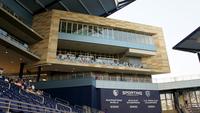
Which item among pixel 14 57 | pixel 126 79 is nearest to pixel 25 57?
pixel 14 57

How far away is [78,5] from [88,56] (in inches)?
303

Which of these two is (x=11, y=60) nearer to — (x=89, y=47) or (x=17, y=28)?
(x=17, y=28)

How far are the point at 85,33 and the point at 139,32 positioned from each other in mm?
9066

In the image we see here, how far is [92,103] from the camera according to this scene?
27.9 m

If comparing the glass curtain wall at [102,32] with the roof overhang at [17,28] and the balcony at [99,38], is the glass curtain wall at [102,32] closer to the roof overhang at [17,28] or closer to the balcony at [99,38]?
the balcony at [99,38]

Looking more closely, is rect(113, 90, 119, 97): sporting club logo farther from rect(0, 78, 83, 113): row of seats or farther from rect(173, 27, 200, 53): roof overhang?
rect(173, 27, 200, 53): roof overhang

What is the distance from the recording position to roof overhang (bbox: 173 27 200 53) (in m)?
9.84

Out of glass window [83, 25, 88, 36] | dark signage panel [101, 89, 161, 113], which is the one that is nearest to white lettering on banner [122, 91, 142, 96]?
dark signage panel [101, 89, 161, 113]

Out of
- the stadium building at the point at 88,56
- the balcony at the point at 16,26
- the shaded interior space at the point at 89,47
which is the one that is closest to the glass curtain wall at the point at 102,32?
the stadium building at the point at 88,56

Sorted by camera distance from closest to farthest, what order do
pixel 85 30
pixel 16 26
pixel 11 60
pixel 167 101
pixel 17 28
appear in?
pixel 16 26
pixel 17 28
pixel 11 60
pixel 85 30
pixel 167 101

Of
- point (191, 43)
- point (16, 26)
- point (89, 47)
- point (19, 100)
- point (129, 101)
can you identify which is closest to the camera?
point (191, 43)

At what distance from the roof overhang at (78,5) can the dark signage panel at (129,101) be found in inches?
519

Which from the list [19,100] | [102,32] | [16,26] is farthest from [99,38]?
[19,100]

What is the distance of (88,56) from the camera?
33438 millimetres
